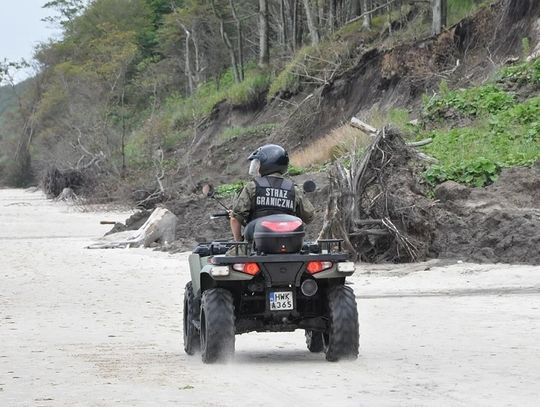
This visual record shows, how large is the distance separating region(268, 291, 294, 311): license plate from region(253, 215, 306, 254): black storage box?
0.35 metres

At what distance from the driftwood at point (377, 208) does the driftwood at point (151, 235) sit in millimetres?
7678

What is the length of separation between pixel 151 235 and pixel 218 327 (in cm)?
1791

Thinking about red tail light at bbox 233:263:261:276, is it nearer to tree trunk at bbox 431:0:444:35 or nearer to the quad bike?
the quad bike

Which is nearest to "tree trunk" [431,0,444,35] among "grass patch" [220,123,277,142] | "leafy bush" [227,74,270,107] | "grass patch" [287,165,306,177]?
"grass patch" [287,165,306,177]

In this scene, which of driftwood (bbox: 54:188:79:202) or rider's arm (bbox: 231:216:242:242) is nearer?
rider's arm (bbox: 231:216:242:242)

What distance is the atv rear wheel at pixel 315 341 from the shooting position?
10320 mm

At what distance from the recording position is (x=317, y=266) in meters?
9.47

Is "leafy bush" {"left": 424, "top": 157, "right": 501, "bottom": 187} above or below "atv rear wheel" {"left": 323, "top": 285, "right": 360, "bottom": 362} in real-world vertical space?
above

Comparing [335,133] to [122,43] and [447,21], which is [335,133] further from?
[122,43]

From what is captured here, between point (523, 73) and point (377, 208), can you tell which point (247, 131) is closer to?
point (523, 73)

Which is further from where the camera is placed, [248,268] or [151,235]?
[151,235]

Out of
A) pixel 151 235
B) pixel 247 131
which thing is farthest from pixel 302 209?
pixel 247 131

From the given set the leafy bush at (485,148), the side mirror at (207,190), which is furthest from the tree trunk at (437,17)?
the side mirror at (207,190)

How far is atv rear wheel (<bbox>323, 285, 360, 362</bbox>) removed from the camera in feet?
31.0
